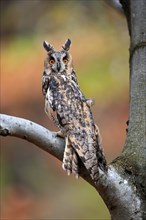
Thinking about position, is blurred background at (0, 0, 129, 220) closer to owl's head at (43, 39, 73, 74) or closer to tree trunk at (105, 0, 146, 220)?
owl's head at (43, 39, 73, 74)

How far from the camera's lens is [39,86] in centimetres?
612

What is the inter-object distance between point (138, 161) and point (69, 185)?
409 centimetres

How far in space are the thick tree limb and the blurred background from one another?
11.1 ft

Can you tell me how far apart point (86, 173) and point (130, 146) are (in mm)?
342

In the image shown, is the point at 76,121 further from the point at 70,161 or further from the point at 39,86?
the point at 39,86

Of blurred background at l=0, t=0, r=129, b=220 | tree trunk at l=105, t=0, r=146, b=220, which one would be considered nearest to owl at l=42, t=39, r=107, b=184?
tree trunk at l=105, t=0, r=146, b=220

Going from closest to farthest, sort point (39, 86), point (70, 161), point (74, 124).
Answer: point (70, 161)
point (74, 124)
point (39, 86)

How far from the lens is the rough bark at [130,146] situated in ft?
7.52

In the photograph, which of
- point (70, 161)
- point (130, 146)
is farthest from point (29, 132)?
point (130, 146)

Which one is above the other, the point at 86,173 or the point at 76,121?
the point at 76,121

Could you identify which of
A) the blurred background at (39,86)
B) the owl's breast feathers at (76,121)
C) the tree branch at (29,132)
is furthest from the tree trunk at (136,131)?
the blurred background at (39,86)

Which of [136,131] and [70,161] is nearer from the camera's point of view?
[70,161]

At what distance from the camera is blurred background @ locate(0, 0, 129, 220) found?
6.16 m

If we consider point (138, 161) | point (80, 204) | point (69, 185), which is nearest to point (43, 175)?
point (69, 185)
